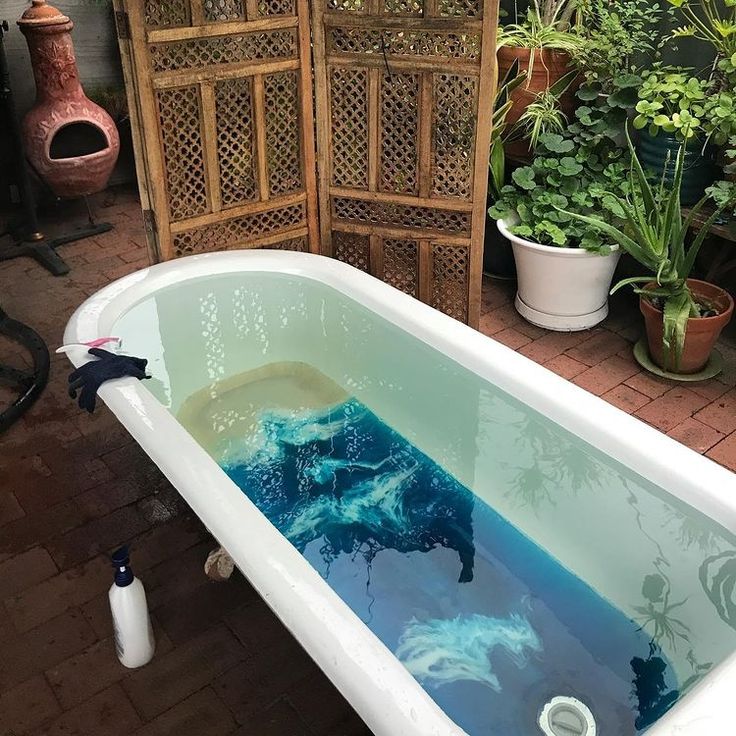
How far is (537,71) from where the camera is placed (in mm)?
3598

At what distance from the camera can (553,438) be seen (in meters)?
2.22

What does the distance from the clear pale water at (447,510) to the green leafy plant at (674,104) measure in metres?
1.30

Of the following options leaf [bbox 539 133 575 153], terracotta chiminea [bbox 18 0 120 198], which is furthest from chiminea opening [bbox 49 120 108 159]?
leaf [bbox 539 133 575 153]

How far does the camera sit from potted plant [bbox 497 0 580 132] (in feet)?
11.6

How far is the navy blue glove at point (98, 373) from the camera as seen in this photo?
2150 mm

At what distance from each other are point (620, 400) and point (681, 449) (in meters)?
1.15

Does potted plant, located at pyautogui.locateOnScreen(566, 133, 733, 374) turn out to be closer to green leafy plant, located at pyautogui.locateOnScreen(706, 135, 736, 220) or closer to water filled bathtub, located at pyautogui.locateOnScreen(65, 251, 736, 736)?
green leafy plant, located at pyautogui.locateOnScreen(706, 135, 736, 220)

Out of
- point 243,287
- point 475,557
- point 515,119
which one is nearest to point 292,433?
point 243,287

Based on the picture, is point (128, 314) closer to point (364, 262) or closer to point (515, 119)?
point (364, 262)

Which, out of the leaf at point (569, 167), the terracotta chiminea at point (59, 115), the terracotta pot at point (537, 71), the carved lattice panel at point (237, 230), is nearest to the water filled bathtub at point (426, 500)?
the carved lattice panel at point (237, 230)

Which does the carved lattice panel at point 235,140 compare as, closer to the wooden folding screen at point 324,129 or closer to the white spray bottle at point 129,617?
the wooden folding screen at point 324,129

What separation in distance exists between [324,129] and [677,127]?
1.30m

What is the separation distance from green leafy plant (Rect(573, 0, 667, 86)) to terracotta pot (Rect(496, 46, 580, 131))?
0.31ft

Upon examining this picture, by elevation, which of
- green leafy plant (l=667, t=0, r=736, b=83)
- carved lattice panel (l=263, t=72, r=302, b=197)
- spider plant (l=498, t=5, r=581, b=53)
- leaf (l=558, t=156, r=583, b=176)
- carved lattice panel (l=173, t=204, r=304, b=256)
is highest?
green leafy plant (l=667, t=0, r=736, b=83)
